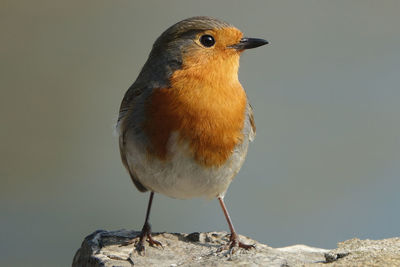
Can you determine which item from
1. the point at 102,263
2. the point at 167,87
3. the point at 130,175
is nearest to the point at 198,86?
the point at 167,87

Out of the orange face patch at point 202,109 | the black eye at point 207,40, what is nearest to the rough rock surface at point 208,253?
the orange face patch at point 202,109

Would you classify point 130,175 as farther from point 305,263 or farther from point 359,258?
point 359,258

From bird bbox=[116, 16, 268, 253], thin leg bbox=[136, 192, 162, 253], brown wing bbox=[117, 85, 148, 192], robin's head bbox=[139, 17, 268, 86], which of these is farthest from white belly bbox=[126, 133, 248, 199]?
robin's head bbox=[139, 17, 268, 86]

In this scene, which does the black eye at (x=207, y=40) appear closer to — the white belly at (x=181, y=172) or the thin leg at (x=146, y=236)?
the white belly at (x=181, y=172)

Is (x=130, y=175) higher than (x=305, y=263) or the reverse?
higher

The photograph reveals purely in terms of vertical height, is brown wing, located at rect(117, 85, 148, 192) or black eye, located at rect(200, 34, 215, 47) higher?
black eye, located at rect(200, 34, 215, 47)

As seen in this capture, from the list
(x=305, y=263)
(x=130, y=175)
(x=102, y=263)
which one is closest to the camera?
(x=102, y=263)

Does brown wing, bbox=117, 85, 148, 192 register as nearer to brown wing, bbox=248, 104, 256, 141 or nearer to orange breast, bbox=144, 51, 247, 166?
orange breast, bbox=144, 51, 247, 166
